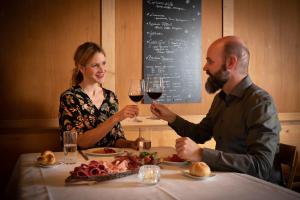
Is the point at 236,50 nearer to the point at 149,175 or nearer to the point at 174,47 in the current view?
the point at 149,175

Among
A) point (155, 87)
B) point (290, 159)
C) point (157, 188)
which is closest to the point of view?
point (157, 188)

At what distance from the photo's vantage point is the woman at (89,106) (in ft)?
8.00

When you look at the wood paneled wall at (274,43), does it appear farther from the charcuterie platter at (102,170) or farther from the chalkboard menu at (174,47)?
the charcuterie platter at (102,170)

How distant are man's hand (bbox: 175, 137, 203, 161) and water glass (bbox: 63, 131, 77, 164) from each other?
53 cm

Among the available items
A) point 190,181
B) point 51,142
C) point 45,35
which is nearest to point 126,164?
point 190,181

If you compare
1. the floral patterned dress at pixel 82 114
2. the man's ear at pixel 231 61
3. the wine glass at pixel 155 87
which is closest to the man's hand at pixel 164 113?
the wine glass at pixel 155 87

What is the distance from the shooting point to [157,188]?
4.74 feet

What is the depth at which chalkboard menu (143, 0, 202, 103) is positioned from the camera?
11.4 feet

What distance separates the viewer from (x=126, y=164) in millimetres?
1694

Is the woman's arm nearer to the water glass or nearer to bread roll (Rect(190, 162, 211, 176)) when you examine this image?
the water glass

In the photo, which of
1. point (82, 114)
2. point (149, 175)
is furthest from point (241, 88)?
point (82, 114)

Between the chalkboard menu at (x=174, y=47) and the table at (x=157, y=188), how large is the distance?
1924mm

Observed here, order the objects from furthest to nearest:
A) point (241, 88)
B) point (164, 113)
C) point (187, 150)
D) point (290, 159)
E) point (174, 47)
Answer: point (174, 47)
point (164, 113)
point (241, 88)
point (290, 159)
point (187, 150)

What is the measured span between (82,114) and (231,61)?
1119mm
